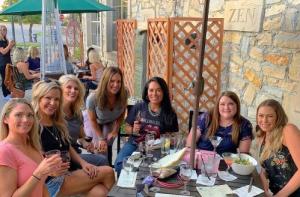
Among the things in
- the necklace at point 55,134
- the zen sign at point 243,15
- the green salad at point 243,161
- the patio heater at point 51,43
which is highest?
the zen sign at point 243,15

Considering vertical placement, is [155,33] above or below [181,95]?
above

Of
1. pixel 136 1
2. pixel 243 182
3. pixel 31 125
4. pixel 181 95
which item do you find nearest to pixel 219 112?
pixel 243 182

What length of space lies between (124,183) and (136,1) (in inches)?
241

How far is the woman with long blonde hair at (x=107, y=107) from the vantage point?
10.9 ft

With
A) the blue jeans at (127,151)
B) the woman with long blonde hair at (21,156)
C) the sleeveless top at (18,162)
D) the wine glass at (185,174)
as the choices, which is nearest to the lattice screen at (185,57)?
the blue jeans at (127,151)

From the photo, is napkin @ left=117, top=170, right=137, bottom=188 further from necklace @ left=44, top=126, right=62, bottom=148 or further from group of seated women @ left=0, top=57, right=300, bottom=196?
necklace @ left=44, top=126, right=62, bottom=148

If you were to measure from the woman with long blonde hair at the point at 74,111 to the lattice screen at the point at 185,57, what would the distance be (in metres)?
1.89

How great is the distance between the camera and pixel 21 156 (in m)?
1.84

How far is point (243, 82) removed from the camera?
13.9 ft

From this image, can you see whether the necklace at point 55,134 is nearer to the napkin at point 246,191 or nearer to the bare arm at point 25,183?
the bare arm at point 25,183

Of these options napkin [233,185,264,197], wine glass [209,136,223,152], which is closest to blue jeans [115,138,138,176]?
wine glass [209,136,223,152]

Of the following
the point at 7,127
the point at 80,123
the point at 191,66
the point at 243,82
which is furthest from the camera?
the point at 191,66

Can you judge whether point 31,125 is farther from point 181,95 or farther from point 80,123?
point 181,95

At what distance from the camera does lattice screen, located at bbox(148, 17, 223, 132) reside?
460 cm
